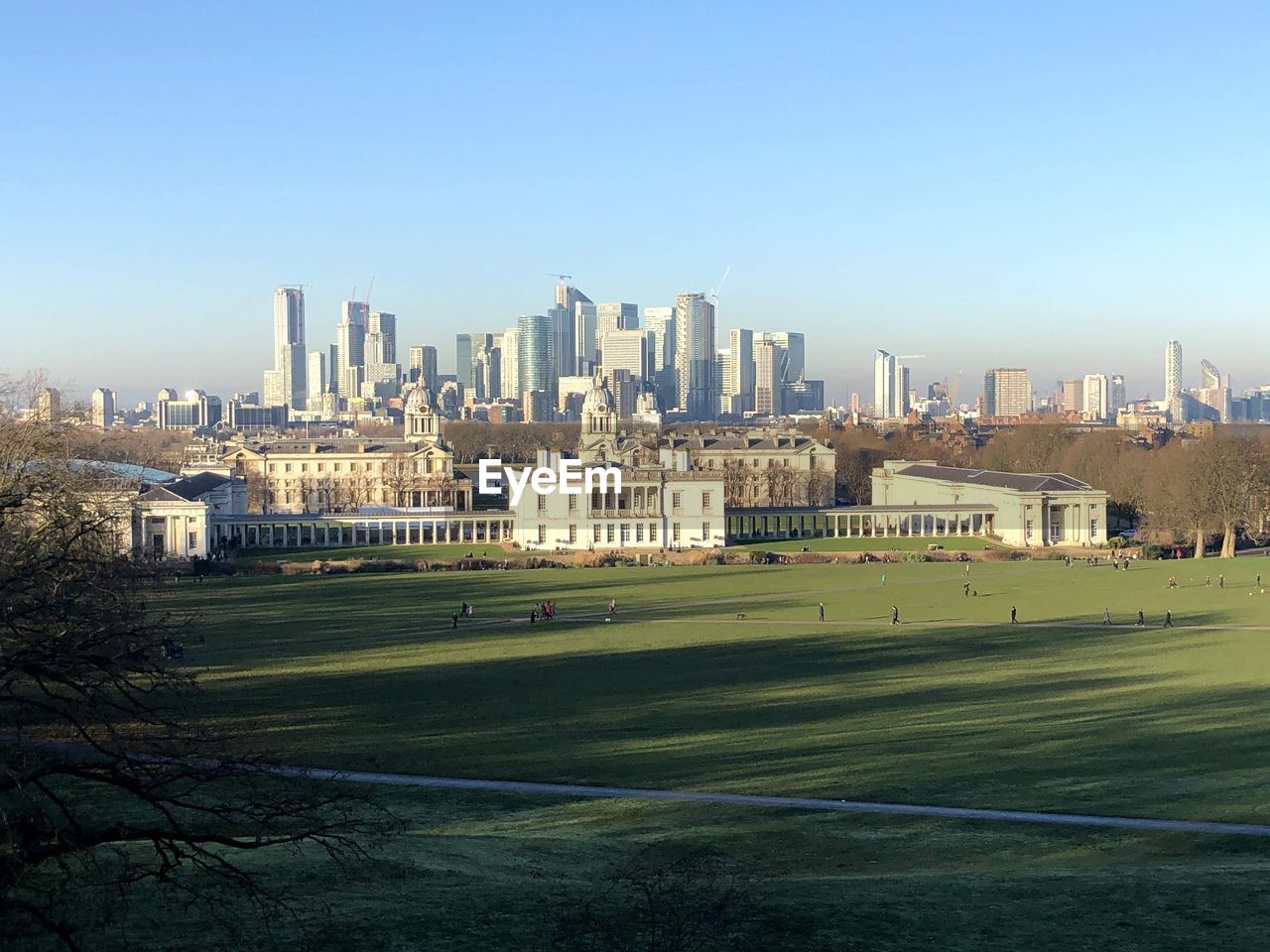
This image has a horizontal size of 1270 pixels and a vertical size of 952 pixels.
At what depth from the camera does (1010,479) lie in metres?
90.2

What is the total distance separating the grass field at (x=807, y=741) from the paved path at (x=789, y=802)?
0.44m

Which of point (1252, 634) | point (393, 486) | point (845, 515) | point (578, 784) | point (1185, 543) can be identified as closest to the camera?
point (578, 784)

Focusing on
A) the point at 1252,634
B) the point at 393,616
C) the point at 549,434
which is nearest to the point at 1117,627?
the point at 1252,634

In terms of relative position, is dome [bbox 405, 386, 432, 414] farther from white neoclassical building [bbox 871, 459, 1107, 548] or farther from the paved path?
the paved path

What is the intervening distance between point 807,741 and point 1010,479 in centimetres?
6553

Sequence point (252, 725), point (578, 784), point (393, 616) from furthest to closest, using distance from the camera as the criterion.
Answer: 1. point (393, 616)
2. point (252, 725)
3. point (578, 784)

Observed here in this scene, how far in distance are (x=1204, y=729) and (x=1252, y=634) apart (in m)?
16.3

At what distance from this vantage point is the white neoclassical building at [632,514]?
82062 mm

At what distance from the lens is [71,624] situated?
15.5 m

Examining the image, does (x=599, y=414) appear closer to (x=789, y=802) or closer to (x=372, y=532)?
(x=372, y=532)

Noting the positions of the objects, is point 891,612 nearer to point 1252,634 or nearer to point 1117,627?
point 1117,627

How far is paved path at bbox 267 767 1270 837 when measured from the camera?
21328 millimetres

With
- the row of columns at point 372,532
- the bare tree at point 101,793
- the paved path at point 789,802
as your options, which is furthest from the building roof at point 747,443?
the paved path at point 789,802

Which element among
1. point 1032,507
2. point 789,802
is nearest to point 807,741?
point 789,802
